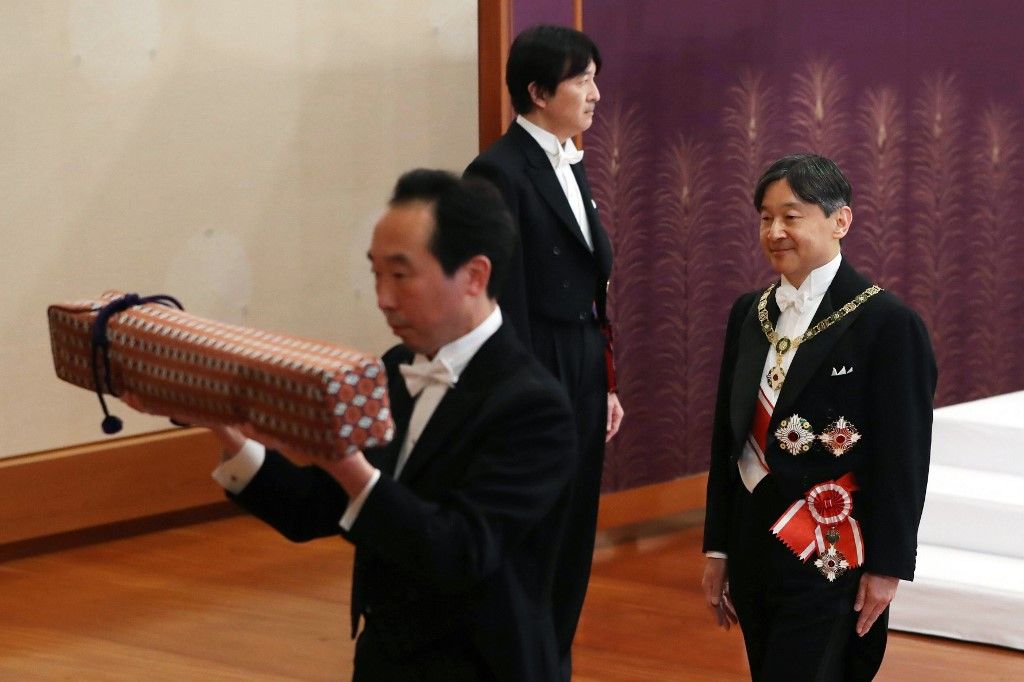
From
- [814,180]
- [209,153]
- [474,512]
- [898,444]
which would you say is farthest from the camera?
[209,153]

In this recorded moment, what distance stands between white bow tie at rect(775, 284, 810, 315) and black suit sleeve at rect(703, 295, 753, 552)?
98mm

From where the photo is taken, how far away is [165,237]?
17.9ft

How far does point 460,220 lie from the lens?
184 centimetres

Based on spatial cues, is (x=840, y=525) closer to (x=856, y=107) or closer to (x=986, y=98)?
(x=856, y=107)

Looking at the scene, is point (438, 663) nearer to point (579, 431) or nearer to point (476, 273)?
point (476, 273)

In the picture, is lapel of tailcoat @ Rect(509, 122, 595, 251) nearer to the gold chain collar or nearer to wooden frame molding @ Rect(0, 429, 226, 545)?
the gold chain collar

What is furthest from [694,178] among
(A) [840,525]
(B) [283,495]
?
(B) [283,495]

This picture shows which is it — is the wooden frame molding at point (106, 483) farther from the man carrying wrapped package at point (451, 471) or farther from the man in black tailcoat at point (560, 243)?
the man carrying wrapped package at point (451, 471)

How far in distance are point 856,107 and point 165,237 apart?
2.53m

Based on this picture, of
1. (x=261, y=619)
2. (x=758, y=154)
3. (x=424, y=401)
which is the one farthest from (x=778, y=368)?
(x=758, y=154)

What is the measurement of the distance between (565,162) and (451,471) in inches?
76.3

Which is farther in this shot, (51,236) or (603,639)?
(51,236)

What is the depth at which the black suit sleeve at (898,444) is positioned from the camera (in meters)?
2.63

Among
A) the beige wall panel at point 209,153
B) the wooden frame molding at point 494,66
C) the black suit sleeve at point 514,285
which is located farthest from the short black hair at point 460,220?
the beige wall panel at point 209,153
